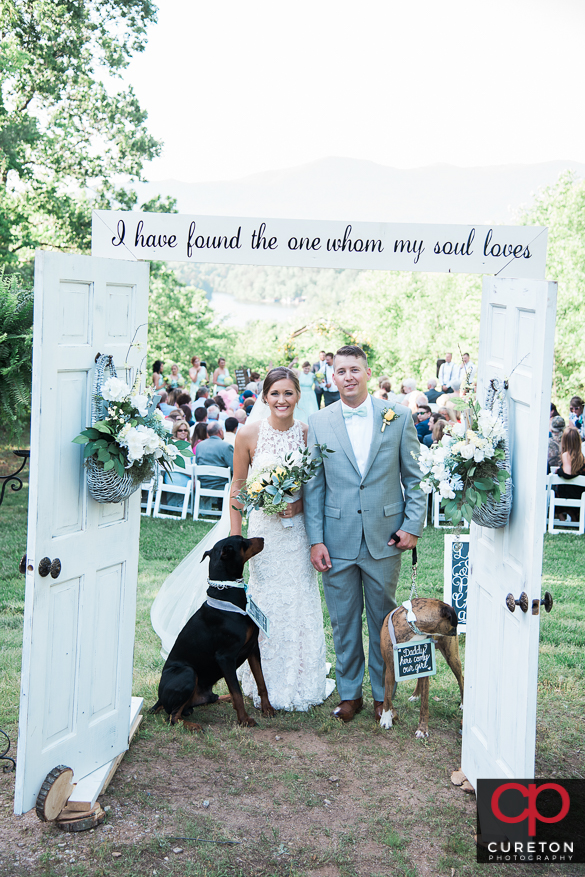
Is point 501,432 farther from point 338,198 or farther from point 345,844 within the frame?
point 338,198

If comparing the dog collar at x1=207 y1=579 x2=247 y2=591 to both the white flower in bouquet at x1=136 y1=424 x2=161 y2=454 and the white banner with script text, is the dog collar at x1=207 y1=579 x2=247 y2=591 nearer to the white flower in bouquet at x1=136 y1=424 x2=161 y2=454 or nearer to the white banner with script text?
the white flower in bouquet at x1=136 y1=424 x2=161 y2=454

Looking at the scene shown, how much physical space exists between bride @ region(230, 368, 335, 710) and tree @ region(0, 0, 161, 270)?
13395 mm

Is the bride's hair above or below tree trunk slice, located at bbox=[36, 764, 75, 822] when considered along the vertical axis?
above

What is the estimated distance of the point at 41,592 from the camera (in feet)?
11.6

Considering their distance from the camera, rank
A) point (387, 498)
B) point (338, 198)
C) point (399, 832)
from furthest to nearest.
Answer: point (338, 198) → point (387, 498) → point (399, 832)

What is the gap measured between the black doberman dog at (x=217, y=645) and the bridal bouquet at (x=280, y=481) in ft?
0.84

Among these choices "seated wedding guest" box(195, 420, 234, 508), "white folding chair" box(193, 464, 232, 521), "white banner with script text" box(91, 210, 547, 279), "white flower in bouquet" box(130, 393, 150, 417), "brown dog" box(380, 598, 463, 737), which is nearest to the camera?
"white flower in bouquet" box(130, 393, 150, 417)

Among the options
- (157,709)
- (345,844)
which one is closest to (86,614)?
(157,709)

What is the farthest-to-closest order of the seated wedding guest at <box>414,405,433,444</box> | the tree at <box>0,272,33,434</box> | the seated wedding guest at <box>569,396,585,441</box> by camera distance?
the seated wedding guest at <box>569,396,585,441</box>, the seated wedding guest at <box>414,405,433,444</box>, the tree at <box>0,272,33,434</box>

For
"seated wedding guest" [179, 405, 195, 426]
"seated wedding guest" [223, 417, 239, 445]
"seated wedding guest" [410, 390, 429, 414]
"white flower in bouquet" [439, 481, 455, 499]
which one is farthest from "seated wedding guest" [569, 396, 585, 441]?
"white flower in bouquet" [439, 481, 455, 499]

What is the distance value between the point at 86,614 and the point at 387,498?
6.67 ft

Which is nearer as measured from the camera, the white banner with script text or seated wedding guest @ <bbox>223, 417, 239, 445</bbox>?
the white banner with script text

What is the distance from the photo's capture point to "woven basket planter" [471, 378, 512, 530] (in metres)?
3.53

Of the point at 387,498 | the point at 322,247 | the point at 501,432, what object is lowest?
the point at 387,498
